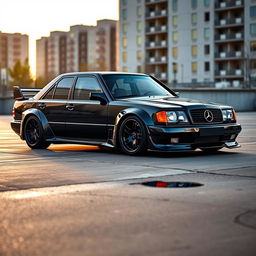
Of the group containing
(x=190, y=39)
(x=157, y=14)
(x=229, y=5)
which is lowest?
(x=190, y=39)

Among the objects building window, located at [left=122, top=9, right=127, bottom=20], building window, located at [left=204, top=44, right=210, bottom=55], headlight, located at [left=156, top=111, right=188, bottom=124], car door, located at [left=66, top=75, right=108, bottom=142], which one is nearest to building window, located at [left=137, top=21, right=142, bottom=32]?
building window, located at [left=122, top=9, right=127, bottom=20]

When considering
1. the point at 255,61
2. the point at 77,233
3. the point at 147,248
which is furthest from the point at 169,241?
the point at 255,61

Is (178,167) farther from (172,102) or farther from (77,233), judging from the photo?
(77,233)

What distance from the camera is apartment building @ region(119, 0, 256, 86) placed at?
345 ft

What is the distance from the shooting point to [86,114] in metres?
12.6

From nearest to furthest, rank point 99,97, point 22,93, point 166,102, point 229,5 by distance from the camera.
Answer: point 166,102 → point 99,97 → point 22,93 → point 229,5

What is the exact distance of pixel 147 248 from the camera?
4.46 meters

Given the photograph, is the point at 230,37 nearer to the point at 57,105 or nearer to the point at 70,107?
the point at 57,105

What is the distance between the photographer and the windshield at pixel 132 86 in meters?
12.5

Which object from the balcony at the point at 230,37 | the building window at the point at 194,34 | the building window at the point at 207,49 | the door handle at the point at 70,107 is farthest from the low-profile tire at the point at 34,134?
the building window at the point at 194,34

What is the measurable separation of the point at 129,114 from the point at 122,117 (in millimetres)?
162

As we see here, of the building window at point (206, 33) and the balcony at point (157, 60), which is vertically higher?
the building window at point (206, 33)

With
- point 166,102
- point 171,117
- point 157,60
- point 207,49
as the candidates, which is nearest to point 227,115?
point 166,102

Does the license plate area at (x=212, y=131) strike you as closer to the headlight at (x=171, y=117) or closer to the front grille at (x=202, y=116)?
the front grille at (x=202, y=116)
